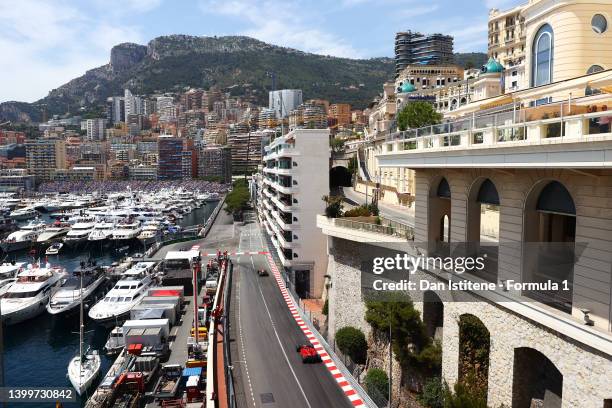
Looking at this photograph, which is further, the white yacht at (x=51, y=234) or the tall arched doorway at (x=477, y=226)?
the white yacht at (x=51, y=234)

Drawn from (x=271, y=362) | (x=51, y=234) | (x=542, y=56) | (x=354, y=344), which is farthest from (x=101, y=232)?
(x=542, y=56)

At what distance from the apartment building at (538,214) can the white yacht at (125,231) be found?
2680 inches

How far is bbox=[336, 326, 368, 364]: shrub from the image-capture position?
78.7 ft

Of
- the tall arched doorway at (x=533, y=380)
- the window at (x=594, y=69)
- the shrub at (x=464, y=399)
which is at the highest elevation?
the window at (x=594, y=69)

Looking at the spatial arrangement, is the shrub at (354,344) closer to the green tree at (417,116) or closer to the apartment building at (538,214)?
the apartment building at (538,214)

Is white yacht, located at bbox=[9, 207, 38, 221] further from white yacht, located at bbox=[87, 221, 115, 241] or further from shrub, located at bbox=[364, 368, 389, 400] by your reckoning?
shrub, located at bbox=[364, 368, 389, 400]

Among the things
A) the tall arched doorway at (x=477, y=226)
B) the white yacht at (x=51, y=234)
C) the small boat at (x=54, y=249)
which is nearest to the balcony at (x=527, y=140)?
the tall arched doorway at (x=477, y=226)

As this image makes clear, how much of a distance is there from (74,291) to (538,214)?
4218 cm

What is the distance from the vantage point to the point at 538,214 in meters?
12.4

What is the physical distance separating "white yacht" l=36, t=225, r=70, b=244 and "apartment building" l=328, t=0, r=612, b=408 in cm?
7682

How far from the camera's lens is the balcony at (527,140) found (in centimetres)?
898

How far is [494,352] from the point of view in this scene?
13742 millimetres

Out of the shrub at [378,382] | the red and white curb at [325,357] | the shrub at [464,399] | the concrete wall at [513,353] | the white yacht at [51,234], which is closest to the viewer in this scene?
the concrete wall at [513,353]

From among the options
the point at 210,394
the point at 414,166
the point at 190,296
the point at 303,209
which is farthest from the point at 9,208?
the point at 414,166
